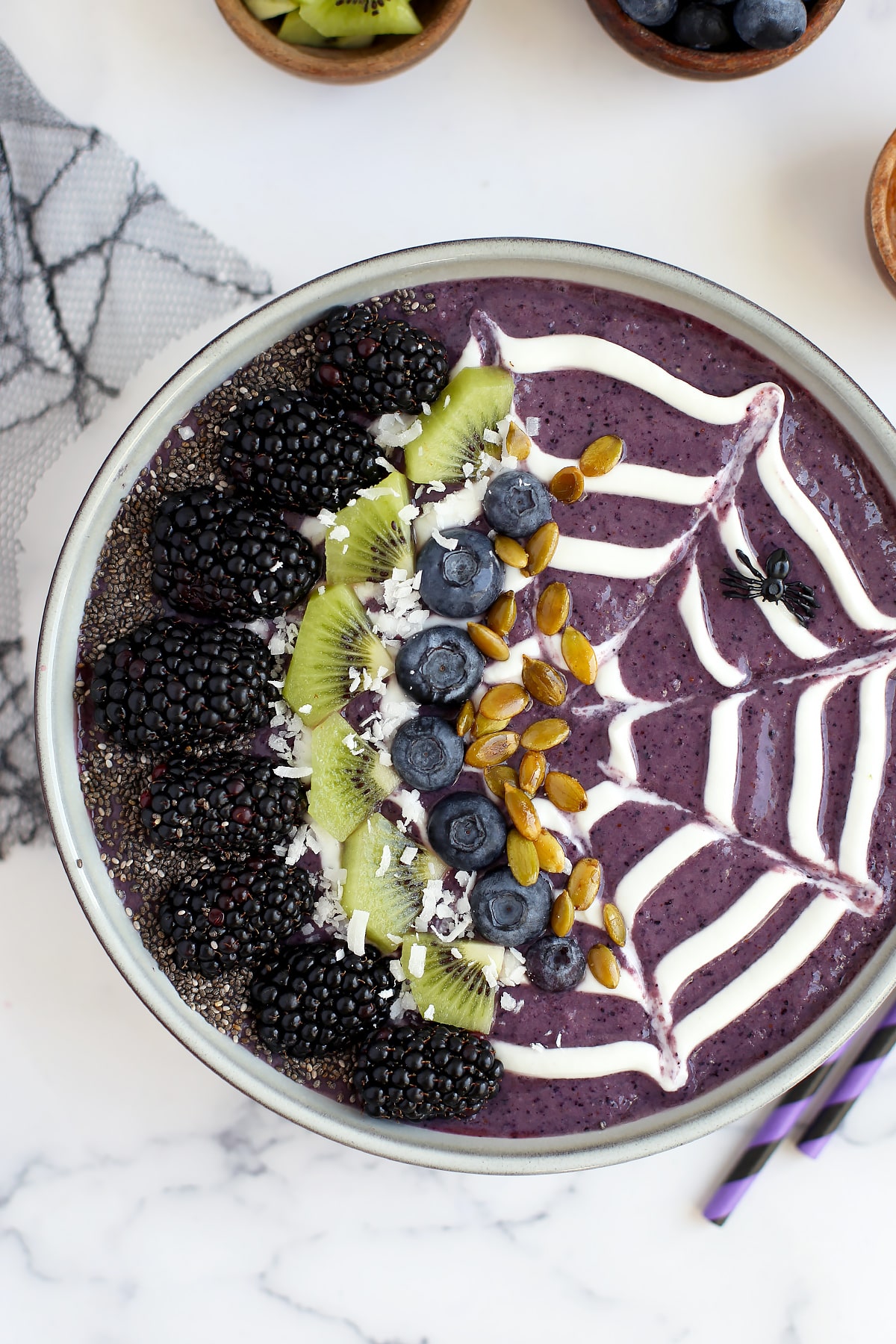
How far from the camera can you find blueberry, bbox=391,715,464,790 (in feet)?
5.93

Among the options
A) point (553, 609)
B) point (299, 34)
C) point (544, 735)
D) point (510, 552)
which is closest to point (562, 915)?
point (544, 735)

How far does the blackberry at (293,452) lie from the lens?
1.74 metres

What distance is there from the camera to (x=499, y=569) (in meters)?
1.84

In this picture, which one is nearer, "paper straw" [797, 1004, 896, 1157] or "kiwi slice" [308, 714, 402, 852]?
"kiwi slice" [308, 714, 402, 852]

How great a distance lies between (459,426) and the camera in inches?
71.9

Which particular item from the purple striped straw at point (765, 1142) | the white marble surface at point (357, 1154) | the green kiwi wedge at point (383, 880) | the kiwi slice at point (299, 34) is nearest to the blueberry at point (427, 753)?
the green kiwi wedge at point (383, 880)

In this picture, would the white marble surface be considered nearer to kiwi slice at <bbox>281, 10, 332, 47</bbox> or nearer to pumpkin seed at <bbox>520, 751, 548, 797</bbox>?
kiwi slice at <bbox>281, 10, 332, 47</bbox>

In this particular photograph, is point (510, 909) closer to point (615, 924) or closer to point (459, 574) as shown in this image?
point (615, 924)

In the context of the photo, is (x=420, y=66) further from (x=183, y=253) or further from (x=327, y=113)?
(x=183, y=253)

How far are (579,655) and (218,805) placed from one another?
2.27 feet

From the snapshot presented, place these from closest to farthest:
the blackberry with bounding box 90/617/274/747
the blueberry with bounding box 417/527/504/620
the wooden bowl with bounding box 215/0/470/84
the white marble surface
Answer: the blackberry with bounding box 90/617/274/747
the blueberry with bounding box 417/527/504/620
the wooden bowl with bounding box 215/0/470/84
the white marble surface

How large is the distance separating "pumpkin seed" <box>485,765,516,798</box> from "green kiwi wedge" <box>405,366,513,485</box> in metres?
0.54

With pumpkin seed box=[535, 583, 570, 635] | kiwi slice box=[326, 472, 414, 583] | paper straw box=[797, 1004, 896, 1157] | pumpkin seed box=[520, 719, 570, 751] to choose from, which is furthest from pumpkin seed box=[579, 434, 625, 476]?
paper straw box=[797, 1004, 896, 1157]

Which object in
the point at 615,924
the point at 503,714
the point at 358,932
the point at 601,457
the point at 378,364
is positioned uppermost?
the point at 601,457
